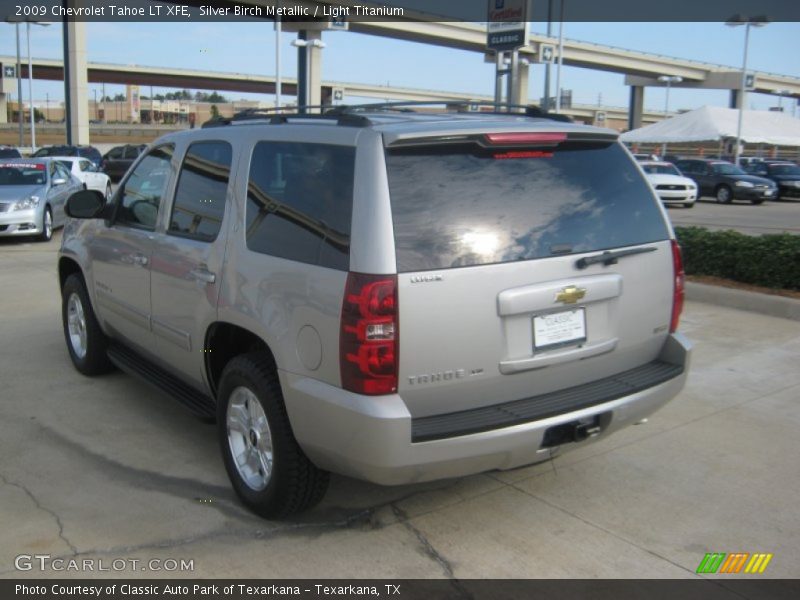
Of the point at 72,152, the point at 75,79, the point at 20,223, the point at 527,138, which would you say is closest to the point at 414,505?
the point at 527,138

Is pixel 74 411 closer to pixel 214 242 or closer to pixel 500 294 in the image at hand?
pixel 214 242

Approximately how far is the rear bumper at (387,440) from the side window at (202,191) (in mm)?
1202

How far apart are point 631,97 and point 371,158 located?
259 ft

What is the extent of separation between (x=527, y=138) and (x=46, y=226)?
13076mm

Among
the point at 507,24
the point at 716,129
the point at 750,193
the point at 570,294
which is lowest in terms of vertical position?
the point at 750,193

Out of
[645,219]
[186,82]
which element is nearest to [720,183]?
[645,219]

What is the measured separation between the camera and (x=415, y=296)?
3238mm

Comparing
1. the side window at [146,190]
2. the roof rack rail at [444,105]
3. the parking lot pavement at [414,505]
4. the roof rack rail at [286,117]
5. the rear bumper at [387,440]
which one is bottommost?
the parking lot pavement at [414,505]

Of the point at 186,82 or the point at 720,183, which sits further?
the point at 186,82

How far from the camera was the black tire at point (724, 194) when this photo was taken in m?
29.0

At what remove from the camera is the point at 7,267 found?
1163 centimetres

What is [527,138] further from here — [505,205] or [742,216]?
[742,216]

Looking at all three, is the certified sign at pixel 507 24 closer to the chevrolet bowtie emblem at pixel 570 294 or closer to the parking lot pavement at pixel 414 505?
the parking lot pavement at pixel 414 505

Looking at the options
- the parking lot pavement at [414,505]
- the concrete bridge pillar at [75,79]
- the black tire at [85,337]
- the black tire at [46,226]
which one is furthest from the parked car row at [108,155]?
the parking lot pavement at [414,505]
